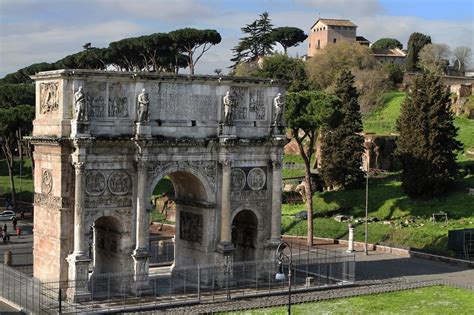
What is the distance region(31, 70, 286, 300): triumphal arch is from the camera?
3669 centimetres

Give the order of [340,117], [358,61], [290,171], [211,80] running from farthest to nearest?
[358,61] < [290,171] < [340,117] < [211,80]

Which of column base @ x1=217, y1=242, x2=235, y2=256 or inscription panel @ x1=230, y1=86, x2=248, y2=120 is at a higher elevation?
inscription panel @ x1=230, y1=86, x2=248, y2=120

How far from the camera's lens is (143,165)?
125ft

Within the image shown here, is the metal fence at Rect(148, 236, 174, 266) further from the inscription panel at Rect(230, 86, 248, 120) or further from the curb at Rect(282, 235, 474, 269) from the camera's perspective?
the curb at Rect(282, 235, 474, 269)

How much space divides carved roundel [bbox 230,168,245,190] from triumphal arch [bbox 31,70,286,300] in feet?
0.18

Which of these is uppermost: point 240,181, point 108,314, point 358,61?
point 358,61

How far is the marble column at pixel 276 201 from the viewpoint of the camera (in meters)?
42.5

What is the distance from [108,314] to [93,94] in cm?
1056

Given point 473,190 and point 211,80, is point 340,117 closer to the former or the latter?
point 473,190

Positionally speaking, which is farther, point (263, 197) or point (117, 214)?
point (263, 197)

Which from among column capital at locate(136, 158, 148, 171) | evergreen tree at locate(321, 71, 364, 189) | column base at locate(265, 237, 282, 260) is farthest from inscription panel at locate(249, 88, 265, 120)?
evergreen tree at locate(321, 71, 364, 189)

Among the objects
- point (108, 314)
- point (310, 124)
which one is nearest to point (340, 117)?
point (310, 124)

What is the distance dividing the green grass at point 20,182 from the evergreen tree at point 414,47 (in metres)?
60.4

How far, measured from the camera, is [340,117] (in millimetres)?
58062
